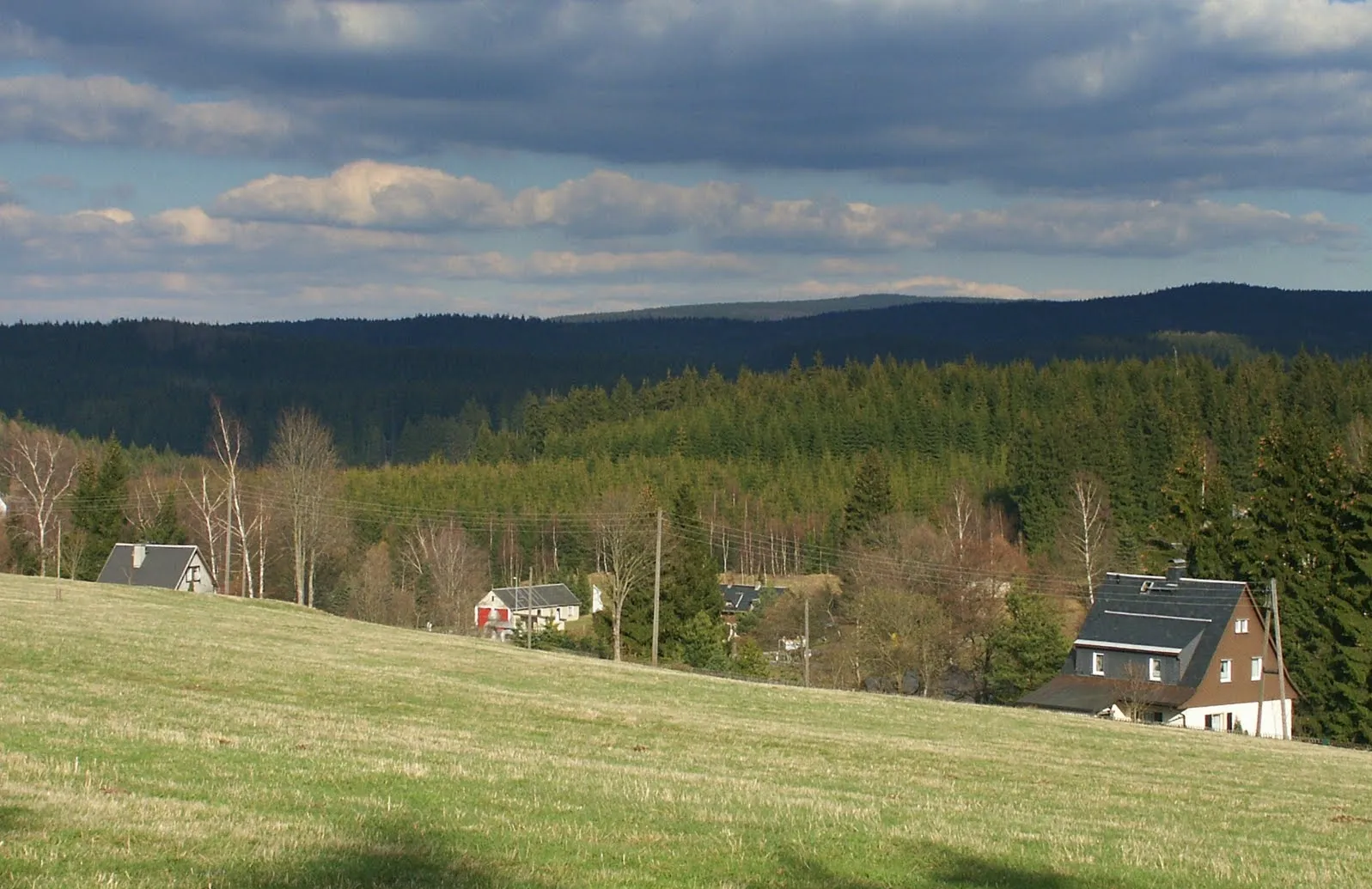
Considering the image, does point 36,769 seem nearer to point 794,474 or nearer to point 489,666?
point 489,666

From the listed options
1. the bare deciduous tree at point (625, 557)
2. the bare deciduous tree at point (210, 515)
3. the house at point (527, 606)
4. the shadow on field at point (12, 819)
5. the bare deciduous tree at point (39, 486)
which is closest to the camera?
the shadow on field at point (12, 819)

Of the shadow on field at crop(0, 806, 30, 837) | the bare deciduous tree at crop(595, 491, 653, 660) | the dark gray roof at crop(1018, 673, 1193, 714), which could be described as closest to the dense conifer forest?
the bare deciduous tree at crop(595, 491, 653, 660)

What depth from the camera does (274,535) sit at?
114500mm

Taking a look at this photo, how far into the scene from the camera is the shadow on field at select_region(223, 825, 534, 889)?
10312mm

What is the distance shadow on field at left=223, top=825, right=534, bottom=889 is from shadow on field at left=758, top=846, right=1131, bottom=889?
2401mm

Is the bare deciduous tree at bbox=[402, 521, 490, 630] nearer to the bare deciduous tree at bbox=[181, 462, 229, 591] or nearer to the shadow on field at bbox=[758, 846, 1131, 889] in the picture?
the bare deciduous tree at bbox=[181, 462, 229, 591]

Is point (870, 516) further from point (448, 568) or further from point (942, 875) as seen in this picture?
point (942, 875)

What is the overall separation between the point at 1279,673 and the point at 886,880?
55.4 m

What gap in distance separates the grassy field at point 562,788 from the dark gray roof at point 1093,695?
24.6 meters

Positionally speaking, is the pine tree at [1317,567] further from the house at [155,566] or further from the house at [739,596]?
the house at [155,566]

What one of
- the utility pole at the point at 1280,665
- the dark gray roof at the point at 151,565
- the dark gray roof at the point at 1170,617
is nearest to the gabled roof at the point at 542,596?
the dark gray roof at the point at 151,565

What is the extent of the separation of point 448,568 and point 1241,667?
59699 millimetres

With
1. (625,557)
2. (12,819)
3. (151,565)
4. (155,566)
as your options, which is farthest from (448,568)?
(12,819)

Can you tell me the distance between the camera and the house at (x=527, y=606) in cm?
12012
